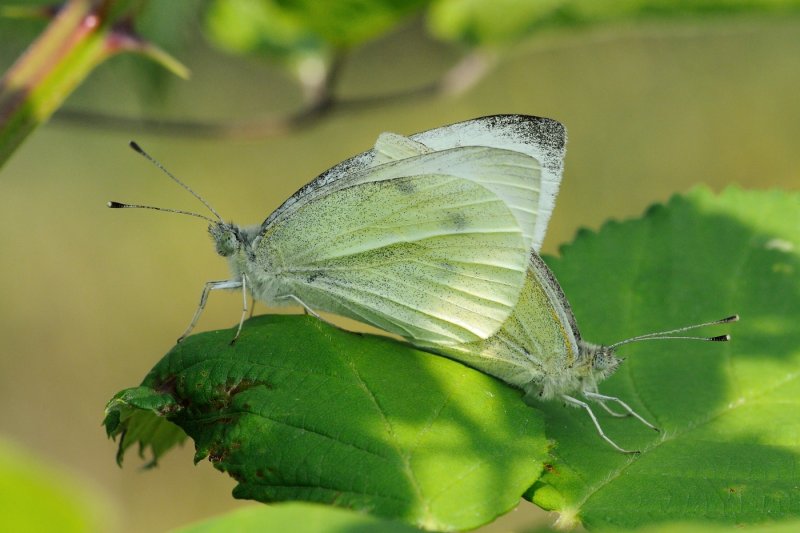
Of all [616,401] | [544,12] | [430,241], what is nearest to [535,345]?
[616,401]

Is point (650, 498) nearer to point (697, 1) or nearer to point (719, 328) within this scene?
point (719, 328)

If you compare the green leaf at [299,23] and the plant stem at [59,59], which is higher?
the green leaf at [299,23]

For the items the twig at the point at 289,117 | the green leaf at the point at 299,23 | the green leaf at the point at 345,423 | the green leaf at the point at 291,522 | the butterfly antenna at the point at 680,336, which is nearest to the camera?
the green leaf at the point at 291,522

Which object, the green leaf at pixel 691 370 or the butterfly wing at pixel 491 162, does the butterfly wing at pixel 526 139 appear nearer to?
the butterfly wing at pixel 491 162

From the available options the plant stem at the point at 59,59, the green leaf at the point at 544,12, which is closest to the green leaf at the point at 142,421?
the plant stem at the point at 59,59

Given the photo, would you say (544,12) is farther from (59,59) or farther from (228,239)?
(59,59)

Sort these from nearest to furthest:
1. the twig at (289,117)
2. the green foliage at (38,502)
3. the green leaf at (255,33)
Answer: the green foliage at (38,502) → the twig at (289,117) → the green leaf at (255,33)
